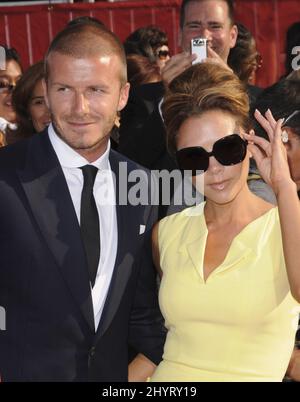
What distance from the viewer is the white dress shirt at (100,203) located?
9.82ft

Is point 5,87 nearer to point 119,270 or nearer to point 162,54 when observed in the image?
point 162,54

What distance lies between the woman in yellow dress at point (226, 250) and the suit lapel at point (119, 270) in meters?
0.13

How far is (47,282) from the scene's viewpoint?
9.40 ft

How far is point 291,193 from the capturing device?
264 cm

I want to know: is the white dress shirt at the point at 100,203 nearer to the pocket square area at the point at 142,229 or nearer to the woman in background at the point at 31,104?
the pocket square area at the point at 142,229

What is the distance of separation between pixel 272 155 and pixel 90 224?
0.72 meters

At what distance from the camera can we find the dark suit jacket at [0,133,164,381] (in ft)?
9.38

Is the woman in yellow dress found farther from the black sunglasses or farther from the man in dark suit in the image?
the man in dark suit

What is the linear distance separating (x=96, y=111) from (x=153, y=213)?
49 centimetres

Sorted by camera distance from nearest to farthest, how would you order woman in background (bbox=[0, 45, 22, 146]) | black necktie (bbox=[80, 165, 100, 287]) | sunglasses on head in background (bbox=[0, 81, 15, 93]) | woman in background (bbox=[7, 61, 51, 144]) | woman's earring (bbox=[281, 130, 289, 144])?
black necktie (bbox=[80, 165, 100, 287]) → woman's earring (bbox=[281, 130, 289, 144]) → woman in background (bbox=[7, 61, 51, 144]) → woman in background (bbox=[0, 45, 22, 146]) → sunglasses on head in background (bbox=[0, 81, 15, 93])

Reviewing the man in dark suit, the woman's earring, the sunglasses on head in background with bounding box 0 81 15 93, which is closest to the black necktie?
A: the man in dark suit

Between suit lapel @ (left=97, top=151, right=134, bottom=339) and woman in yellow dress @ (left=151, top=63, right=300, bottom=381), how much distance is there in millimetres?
135

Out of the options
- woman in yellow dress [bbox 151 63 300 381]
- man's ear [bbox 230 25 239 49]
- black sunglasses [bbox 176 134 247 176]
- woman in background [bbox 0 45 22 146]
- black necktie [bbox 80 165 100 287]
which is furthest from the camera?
woman in background [bbox 0 45 22 146]

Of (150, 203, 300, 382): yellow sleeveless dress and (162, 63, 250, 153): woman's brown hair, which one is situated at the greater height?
(162, 63, 250, 153): woman's brown hair
